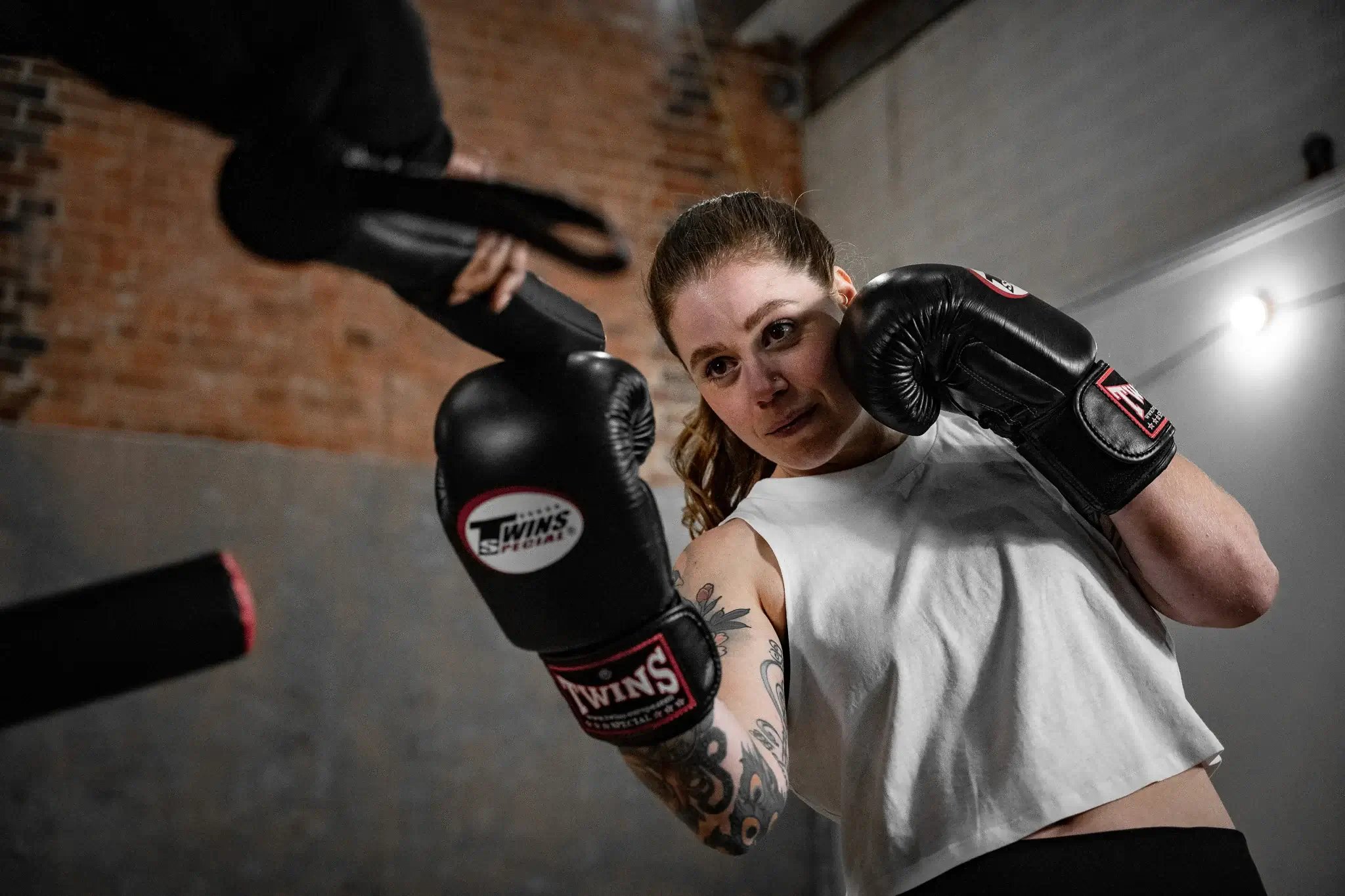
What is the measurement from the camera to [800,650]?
49.6 inches

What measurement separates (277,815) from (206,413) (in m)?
1.24

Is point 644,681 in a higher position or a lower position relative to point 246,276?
higher

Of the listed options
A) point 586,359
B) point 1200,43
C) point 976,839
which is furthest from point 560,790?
point 1200,43

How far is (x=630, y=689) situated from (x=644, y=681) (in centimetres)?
2

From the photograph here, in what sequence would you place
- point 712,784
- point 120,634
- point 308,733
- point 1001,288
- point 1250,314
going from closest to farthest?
1. point 120,634
2. point 712,784
3. point 1001,288
4. point 1250,314
5. point 308,733

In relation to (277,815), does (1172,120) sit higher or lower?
higher

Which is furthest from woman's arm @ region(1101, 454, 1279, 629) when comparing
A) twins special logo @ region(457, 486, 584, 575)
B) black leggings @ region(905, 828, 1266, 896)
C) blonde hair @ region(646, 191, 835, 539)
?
twins special logo @ region(457, 486, 584, 575)

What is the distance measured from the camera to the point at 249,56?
2.21 ft

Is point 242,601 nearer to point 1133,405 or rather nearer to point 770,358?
point 770,358

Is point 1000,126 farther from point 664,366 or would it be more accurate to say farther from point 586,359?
point 586,359

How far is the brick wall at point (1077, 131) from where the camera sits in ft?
8.98

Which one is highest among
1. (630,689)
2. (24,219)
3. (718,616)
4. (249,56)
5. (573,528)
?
(249,56)

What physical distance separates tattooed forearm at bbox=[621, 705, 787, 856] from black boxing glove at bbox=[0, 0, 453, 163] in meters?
0.61

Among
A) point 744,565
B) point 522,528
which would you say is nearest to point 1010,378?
point 744,565
